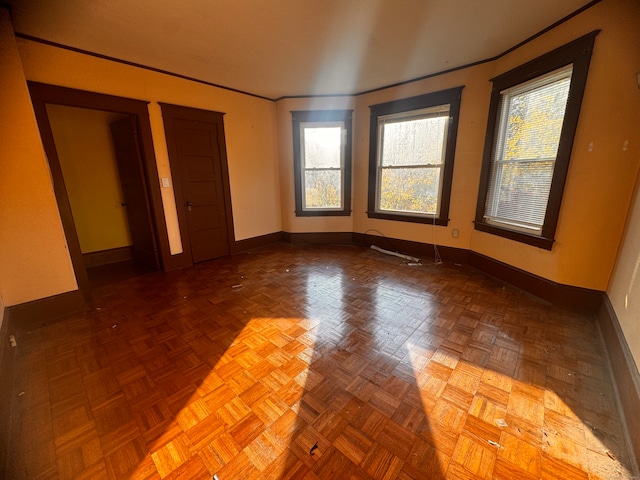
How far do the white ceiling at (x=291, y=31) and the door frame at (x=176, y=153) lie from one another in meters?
0.46

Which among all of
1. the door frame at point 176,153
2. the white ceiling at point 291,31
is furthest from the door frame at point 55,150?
the white ceiling at point 291,31

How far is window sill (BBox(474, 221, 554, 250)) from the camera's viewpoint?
262cm

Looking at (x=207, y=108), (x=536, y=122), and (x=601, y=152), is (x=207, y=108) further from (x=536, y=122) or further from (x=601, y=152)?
(x=601, y=152)

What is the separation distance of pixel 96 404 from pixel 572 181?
3.99m

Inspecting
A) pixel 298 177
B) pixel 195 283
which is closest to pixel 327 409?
pixel 195 283

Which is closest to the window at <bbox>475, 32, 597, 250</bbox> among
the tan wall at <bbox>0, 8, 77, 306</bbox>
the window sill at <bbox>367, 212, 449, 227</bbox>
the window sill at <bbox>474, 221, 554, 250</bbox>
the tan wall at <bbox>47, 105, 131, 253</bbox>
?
the window sill at <bbox>474, 221, 554, 250</bbox>

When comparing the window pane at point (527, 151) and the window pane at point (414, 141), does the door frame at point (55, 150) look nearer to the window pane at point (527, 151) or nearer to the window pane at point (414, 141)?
the window pane at point (414, 141)

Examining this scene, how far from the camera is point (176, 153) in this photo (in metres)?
3.54

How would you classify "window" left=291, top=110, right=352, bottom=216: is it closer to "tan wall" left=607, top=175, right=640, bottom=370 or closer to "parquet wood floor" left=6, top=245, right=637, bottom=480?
"parquet wood floor" left=6, top=245, right=637, bottom=480

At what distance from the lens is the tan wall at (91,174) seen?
11.9ft

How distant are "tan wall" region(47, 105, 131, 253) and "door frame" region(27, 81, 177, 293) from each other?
2.89 ft

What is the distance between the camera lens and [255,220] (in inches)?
183

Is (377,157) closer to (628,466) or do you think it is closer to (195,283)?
(195,283)

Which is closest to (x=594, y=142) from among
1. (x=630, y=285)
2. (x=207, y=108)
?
(x=630, y=285)
